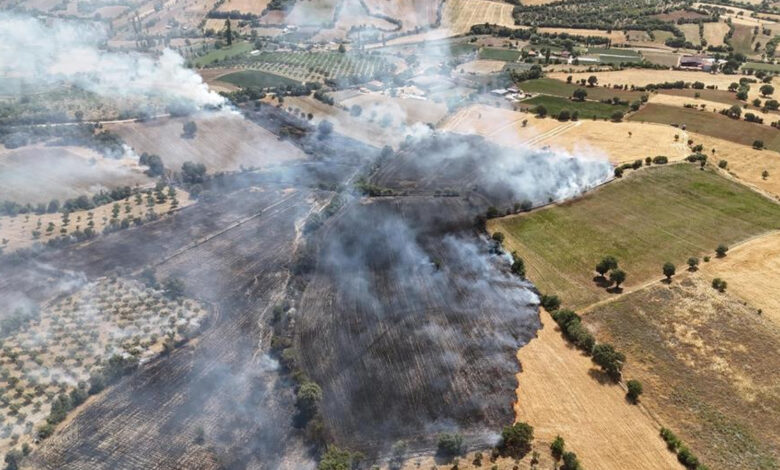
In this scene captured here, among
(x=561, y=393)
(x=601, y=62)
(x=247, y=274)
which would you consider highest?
(x=601, y=62)

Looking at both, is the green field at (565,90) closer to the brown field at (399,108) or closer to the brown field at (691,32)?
the brown field at (399,108)

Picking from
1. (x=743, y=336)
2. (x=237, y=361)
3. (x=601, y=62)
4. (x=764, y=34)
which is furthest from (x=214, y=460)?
(x=764, y=34)

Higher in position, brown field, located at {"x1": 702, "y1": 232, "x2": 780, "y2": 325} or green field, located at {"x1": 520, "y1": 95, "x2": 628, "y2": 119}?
green field, located at {"x1": 520, "y1": 95, "x2": 628, "y2": 119}

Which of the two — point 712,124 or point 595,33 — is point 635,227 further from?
point 595,33

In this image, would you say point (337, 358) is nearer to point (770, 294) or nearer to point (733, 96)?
point (770, 294)

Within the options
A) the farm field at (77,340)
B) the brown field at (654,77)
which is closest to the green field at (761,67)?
the brown field at (654,77)

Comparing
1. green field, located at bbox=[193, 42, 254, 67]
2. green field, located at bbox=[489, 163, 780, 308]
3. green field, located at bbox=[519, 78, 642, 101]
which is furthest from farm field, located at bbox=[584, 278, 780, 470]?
green field, located at bbox=[193, 42, 254, 67]

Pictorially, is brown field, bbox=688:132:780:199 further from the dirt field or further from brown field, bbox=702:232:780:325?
the dirt field
